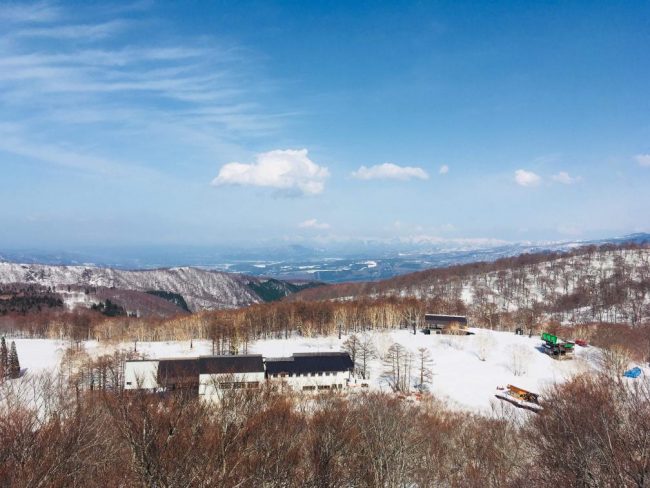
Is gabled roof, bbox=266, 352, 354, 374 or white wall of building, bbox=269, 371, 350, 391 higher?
gabled roof, bbox=266, 352, 354, 374

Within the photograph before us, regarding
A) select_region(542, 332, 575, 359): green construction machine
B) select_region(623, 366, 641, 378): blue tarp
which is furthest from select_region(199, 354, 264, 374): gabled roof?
select_region(542, 332, 575, 359): green construction machine

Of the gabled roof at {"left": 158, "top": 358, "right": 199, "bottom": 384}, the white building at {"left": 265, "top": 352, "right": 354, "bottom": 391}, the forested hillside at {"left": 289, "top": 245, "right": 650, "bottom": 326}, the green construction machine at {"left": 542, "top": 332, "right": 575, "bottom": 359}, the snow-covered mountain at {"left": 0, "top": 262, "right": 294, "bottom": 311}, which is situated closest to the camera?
the gabled roof at {"left": 158, "top": 358, "right": 199, "bottom": 384}

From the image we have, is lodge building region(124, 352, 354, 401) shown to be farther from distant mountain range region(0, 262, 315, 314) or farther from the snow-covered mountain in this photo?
the snow-covered mountain

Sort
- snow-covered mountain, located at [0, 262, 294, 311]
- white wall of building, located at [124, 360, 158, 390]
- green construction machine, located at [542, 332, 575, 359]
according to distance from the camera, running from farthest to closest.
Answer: snow-covered mountain, located at [0, 262, 294, 311]
green construction machine, located at [542, 332, 575, 359]
white wall of building, located at [124, 360, 158, 390]

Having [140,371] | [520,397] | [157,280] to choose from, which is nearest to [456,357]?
[520,397]

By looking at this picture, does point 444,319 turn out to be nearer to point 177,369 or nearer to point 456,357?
point 456,357

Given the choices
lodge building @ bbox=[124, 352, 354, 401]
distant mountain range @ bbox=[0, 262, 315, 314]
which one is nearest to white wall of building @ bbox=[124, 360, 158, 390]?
lodge building @ bbox=[124, 352, 354, 401]

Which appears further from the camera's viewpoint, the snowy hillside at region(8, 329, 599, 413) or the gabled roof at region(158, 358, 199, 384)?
the snowy hillside at region(8, 329, 599, 413)
